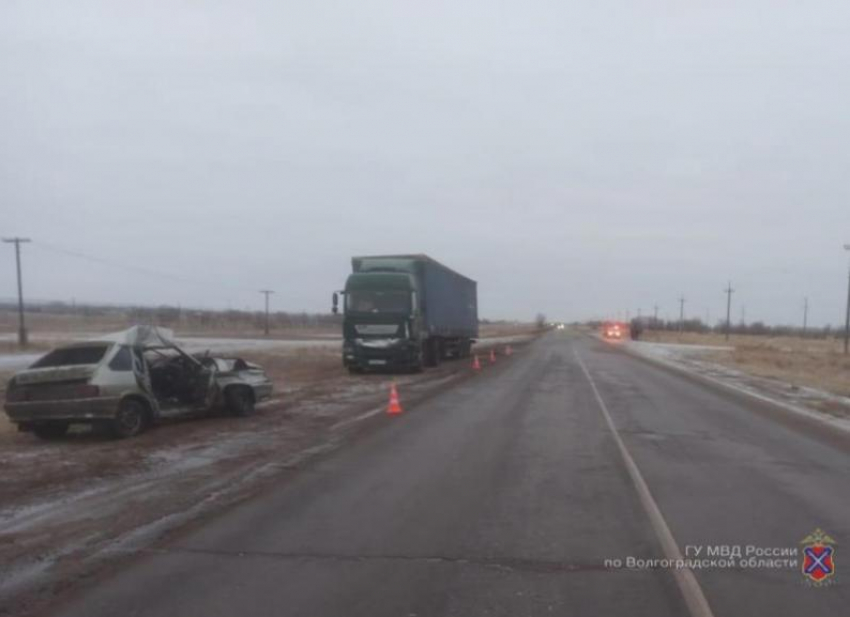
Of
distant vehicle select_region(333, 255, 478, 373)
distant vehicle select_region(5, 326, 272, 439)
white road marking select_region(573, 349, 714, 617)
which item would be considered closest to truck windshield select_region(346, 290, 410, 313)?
distant vehicle select_region(333, 255, 478, 373)

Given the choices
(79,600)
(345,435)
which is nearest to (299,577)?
(79,600)

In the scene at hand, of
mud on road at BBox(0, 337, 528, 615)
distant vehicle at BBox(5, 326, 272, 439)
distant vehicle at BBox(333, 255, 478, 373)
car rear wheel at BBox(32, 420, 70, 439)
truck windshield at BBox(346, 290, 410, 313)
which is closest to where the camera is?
mud on road at BBox(0, 337, 528, 615)

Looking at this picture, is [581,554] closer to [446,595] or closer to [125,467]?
[446,595]

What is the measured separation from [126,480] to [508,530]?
4.85 meters

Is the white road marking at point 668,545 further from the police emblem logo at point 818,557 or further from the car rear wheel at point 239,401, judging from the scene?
the car rear wheel at point 239,401

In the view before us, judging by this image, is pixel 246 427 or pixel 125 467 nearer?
pixel 125 467

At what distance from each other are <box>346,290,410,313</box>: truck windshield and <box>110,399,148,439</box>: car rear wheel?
16.3 metres

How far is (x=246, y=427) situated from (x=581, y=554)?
9456 millimetres

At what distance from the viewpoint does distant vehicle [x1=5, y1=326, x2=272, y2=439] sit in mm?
13156

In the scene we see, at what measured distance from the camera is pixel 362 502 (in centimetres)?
870

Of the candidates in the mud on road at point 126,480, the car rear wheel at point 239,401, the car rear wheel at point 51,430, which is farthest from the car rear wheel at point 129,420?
the car rear wheel at point 239,401

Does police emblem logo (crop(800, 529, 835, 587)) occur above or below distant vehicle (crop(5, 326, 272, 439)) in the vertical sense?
below

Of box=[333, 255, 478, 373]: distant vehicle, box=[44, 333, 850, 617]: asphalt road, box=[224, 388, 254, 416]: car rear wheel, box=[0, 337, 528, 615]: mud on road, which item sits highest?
box=[333, 255, 478, 373]: distant vehicle

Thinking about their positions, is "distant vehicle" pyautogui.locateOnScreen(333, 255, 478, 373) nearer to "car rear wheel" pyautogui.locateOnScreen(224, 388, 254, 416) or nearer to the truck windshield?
the truck windshield
